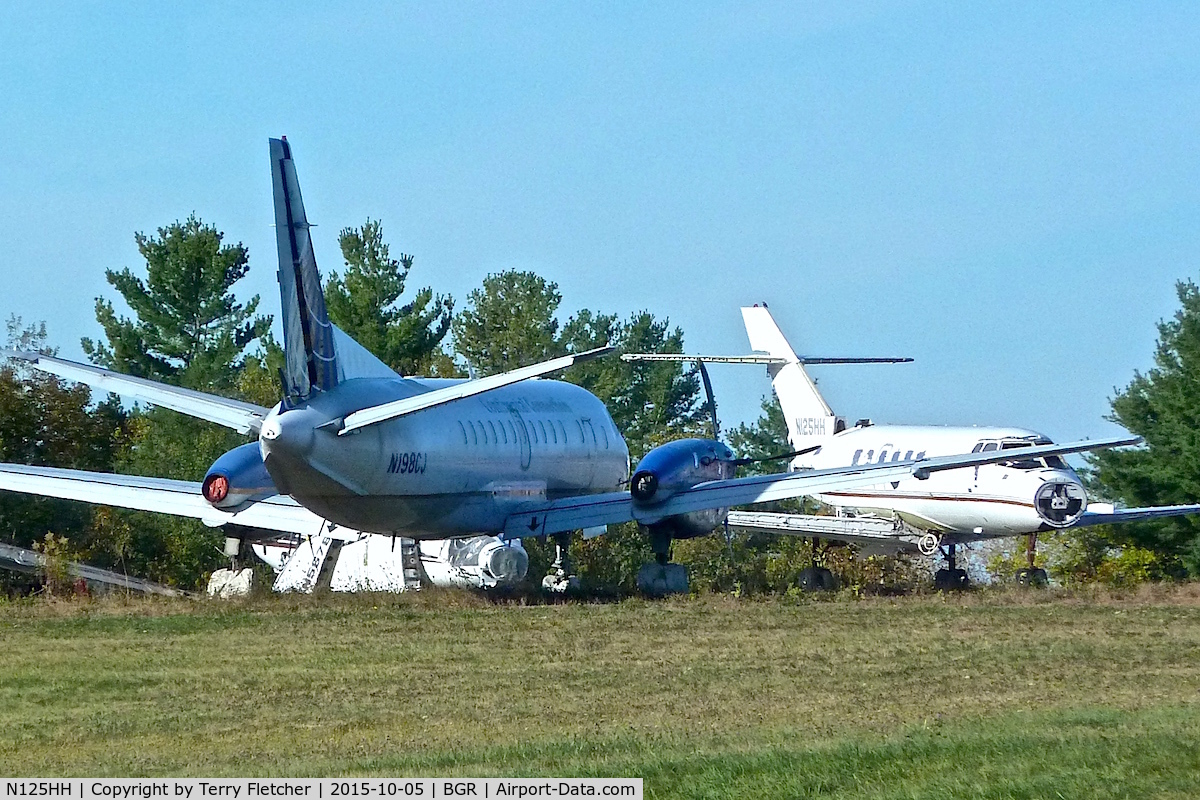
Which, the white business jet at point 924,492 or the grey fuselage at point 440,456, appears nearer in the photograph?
the grey fuselage at point 440,456

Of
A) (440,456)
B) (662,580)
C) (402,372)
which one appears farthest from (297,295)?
(402,372)

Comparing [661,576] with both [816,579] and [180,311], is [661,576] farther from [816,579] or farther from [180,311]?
[180,311]

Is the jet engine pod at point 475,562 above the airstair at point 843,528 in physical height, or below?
below

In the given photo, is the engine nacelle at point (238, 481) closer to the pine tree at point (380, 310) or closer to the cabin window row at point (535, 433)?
the cabin window row at point (535, 433)

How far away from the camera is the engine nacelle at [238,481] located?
22578 millimetres

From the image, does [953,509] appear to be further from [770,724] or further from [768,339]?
[770,724]

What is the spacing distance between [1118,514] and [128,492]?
55.5ft

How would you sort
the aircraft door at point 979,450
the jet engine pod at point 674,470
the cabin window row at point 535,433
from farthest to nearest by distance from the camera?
1. the aircraft door at point 979,450
2. the jet engine pod at point 674,470
3. the cabin window row at point 535,433

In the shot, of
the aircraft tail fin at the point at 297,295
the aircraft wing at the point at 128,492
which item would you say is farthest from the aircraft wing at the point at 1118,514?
the aircraft tail fin at the point at 297,295

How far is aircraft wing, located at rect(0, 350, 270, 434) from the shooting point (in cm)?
1967

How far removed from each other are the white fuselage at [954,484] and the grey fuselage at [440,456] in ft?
17.4

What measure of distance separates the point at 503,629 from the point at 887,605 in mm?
6221

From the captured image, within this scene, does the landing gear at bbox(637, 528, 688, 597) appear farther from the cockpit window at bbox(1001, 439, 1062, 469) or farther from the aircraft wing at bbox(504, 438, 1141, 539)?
the cockpit window at bbox(1001, 439, 1062, 469)
